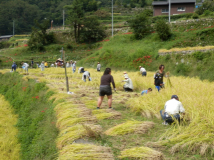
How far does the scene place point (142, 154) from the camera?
414 centimetres

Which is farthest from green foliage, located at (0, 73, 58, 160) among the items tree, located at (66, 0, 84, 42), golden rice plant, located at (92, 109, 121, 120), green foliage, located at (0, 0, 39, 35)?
green foliage, located at (0, 0, 39, 35)

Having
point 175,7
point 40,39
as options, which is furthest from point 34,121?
point 175,7

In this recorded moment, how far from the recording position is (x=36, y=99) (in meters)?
12.4

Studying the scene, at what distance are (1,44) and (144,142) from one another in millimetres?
60435

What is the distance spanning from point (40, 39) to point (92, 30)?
10992mm

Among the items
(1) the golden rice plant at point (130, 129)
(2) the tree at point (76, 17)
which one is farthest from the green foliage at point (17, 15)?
(1) the golden rice plant at point (130, 129)

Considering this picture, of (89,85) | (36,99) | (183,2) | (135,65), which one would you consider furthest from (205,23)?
(36,99)

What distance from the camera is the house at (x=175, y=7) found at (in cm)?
4397

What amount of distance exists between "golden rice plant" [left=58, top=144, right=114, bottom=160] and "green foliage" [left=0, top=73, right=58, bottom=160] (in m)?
0.63

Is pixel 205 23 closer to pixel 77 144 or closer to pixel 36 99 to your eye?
pixel 36 99

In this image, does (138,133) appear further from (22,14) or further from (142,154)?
(22,14)

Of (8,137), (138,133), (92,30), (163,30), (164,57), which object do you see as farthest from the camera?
(92,30)

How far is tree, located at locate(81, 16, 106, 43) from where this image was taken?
45.4 meters

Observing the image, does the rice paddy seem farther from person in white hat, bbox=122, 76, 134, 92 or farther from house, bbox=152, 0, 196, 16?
house, bbox=152, 0, 196, 16
